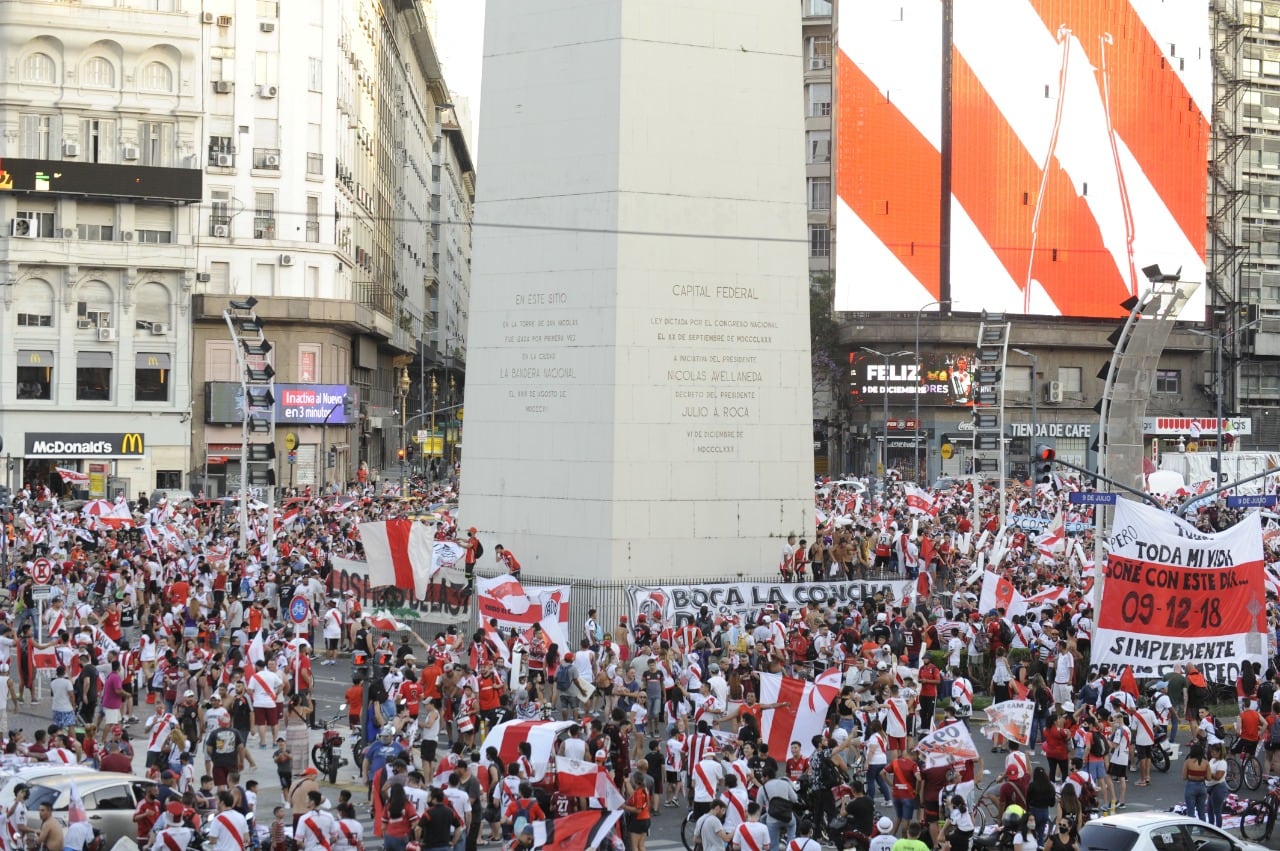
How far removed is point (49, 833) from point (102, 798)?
57.2 inches

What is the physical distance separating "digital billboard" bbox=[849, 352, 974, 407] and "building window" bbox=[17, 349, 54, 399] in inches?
1519

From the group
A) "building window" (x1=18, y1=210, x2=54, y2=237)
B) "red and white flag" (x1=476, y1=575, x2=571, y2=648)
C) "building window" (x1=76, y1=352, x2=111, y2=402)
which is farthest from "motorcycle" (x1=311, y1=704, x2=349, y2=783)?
"building window" (x1=18, y1=210, x2=54, y2=237)

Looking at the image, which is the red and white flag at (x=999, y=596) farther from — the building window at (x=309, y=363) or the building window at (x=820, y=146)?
the building window at (x=820, y=146)

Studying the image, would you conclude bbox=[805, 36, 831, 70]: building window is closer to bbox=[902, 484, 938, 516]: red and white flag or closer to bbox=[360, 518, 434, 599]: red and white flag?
bbox=[902, 484, 938, 516]: red and white flag

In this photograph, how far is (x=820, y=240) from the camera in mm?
97188

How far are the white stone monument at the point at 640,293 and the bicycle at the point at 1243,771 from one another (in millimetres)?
12061

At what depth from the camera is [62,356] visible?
67.2 metres

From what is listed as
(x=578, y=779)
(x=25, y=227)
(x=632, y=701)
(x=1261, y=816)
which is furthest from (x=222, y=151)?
(x=1261, y=816)

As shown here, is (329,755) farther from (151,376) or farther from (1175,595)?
(151,376)

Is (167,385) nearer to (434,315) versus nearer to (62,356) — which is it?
(62,356)

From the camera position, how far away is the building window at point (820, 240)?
9650cm

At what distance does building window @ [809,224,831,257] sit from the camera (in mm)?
96500

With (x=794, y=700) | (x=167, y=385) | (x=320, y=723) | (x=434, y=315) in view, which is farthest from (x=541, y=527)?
(x=434, y=315)

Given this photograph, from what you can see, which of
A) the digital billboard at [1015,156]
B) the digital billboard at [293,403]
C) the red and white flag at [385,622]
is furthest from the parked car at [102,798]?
the digital billboard at [1015,156]
